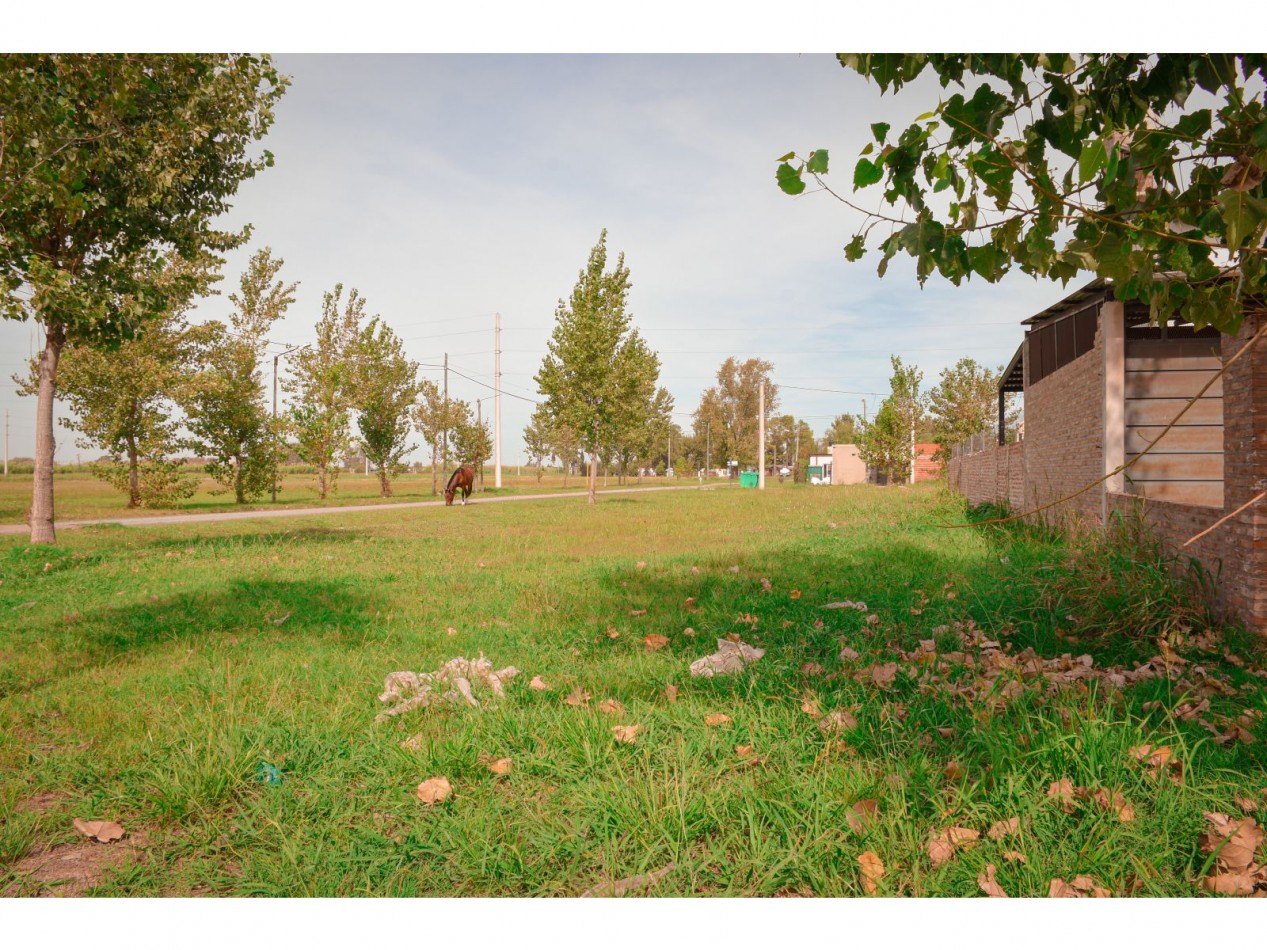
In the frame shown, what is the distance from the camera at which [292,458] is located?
86.1ft

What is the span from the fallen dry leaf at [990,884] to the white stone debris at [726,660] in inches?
78.2

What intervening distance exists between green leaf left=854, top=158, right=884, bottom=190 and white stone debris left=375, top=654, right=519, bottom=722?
2.99m

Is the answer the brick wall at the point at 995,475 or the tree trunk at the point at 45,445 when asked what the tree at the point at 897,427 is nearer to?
the brick wall at the point at 995,475

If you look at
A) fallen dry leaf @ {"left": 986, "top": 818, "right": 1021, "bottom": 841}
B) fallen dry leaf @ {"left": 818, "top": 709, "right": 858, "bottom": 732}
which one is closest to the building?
fallen dry leaf @ {"left": 818, "top": 709, "right": 858, "bottom": 732}

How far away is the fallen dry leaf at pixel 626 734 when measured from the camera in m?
3.17

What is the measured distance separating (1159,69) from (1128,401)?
665 cm

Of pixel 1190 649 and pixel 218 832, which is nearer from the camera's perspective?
pixel 218 832

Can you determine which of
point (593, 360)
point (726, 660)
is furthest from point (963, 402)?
point (726, 660)

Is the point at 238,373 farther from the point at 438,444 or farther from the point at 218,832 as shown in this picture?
the point at 218,832

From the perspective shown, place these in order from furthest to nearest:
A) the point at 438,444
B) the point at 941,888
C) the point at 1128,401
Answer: the point at 438,444 → the point at 1128,401 → the point at 941,888

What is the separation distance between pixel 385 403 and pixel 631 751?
31.7m

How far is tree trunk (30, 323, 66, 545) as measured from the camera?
1149cm

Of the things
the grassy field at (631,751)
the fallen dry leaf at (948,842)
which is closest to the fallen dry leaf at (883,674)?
the grassy field at (631,751)

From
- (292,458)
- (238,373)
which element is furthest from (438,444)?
(238,373)
